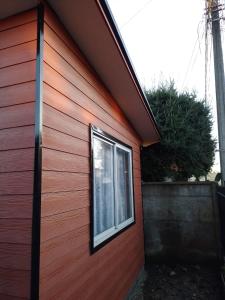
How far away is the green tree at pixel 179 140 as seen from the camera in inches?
216

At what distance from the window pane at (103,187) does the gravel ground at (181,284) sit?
5.21ft

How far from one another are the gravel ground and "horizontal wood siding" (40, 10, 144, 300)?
116 centimetres

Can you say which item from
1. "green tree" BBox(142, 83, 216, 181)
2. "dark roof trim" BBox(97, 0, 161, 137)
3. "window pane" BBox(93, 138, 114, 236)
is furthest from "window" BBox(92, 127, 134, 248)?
"green tree" BBox(142, 83, 216, 181)

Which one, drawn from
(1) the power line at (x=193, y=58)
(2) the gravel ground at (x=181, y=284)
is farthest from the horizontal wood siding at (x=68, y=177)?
(1) the power line at (x=193, y=58)

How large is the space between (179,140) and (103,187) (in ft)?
10.5

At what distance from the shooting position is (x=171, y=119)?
5.52 m

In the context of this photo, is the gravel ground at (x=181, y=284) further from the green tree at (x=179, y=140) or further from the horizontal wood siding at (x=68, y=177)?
the green tree at (x=179, y=140)

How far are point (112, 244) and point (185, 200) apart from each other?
240 cm

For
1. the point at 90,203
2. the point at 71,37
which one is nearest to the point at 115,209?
the point at 90,203

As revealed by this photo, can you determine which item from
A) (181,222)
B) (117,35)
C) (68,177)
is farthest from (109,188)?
(181,222)

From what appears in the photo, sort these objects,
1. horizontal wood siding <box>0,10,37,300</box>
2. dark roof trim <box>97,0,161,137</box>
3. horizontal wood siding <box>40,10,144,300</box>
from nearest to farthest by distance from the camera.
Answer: horizontal wood siding <box>0,10,37,300</box>, horizontal wood siding <box>40,10,144,300</box>, dark roof trim <box>97,0,161,137</box>

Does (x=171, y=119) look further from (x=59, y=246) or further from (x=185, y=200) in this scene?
(x=59, y=246)

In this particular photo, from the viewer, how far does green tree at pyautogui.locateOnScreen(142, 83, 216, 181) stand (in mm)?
5484

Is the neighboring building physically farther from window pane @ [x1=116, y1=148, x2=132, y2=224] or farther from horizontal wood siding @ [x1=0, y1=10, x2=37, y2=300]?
window pane @ [x1=116, y1=148, x2=132, y2=224]
